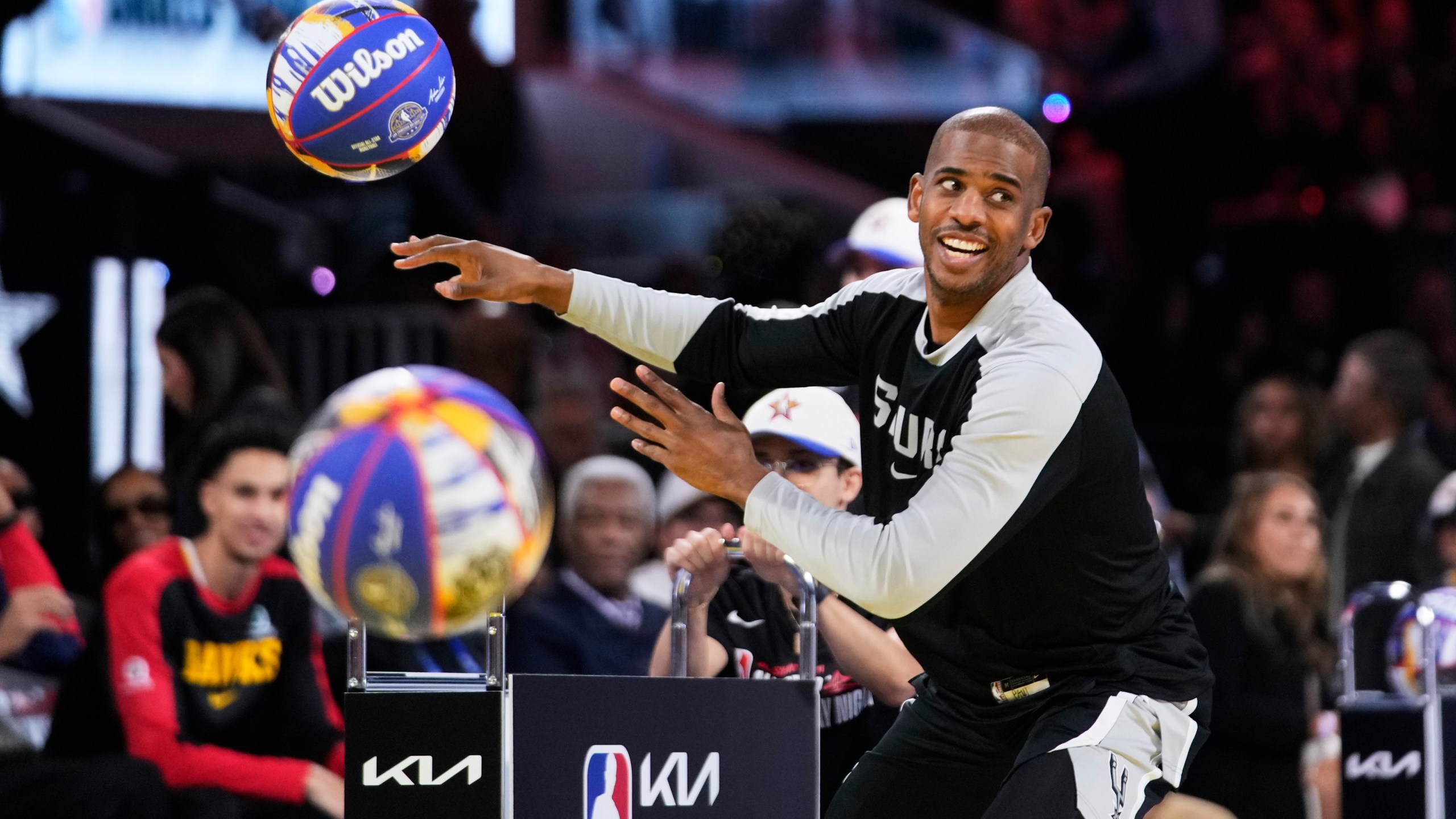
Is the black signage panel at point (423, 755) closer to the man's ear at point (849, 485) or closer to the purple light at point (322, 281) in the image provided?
the man's ear at point (849, 485)

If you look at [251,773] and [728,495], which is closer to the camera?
[728,495]

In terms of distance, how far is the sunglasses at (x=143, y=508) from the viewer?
668 centimetres

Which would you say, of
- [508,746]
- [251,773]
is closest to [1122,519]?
[508,746]

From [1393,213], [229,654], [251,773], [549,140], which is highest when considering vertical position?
[549,140]

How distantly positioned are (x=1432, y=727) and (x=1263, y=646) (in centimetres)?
120

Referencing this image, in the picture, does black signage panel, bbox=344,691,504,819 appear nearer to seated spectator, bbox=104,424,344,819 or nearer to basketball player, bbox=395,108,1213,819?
basketball player, bbox=395,108,1213,819

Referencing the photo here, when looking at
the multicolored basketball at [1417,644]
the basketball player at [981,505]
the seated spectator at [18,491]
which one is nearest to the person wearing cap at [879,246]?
the basketball player at [981,505]

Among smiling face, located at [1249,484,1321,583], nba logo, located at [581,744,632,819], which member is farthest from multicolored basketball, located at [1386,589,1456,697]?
nba logo, located at [581,744,632,819]

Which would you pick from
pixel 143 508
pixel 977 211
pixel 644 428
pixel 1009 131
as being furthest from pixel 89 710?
pixel 1009 131

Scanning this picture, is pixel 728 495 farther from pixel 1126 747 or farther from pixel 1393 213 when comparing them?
pixel 1393 213

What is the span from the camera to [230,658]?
533cm

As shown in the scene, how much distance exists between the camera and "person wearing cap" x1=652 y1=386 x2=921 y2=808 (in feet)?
13.6

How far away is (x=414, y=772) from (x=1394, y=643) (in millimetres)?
3168

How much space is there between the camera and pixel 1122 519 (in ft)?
11.6
